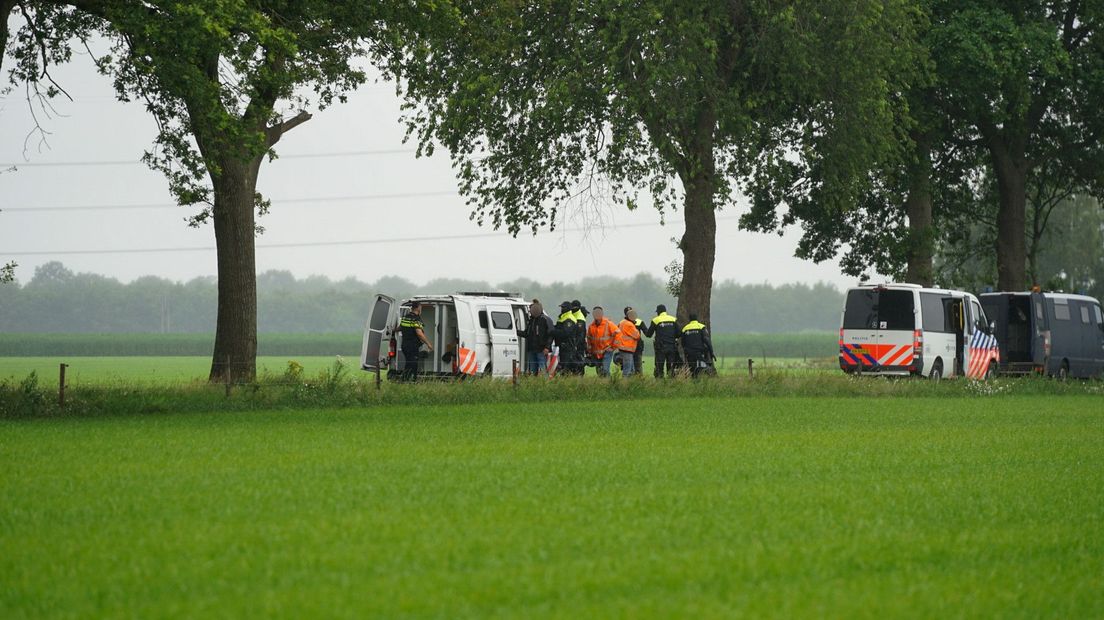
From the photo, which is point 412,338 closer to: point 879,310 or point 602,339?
point 602,339

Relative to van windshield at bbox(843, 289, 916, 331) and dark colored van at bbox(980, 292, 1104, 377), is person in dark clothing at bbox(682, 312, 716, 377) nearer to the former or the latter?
van windshield at bbox(843, 289, 916, 331)

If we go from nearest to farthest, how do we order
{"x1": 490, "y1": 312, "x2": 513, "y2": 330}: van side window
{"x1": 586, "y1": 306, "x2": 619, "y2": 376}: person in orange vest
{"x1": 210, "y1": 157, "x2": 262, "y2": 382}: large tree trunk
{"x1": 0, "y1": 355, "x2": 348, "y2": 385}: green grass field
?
{"x1": 210, "y1": 157, "x2": 262, "y2": 382}: large tree trunk, {"x1": 0, "y1": 355, "x2": 348, "y2": 385}: green grass field, {"x1": 490, "y1": 312, "x2": 513, "y2": 330}: van side window, {"x1": 586, "y1": 306, "x2": 619, "y2": 376}: person in orange vest

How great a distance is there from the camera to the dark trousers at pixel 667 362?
3092cm

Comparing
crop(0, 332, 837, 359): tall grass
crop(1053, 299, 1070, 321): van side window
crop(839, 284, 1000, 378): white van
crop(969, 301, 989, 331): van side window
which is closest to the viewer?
crop(839, 284, 1000, 378): white van

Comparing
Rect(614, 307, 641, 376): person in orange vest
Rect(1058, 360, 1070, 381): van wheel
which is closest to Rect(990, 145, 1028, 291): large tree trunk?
Rect(1058, 360, 1070, 381): van wheel

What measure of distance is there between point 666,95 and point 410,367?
800 centimetres

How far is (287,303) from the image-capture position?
13938 cm

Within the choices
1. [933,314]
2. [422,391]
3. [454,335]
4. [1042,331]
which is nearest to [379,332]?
[454,335]

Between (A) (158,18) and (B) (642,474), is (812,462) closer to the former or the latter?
(B) (642,474)

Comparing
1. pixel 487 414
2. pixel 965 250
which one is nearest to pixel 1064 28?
pixel 965 250

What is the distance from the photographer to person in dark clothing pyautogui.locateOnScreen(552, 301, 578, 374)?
98.0ft

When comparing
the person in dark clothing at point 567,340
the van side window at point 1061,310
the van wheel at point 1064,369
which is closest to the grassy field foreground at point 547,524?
the person in dark clothing at point 567,340

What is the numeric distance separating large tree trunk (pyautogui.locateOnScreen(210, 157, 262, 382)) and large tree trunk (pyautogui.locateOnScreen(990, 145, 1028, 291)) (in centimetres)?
2430

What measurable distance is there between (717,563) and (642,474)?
500 cm
